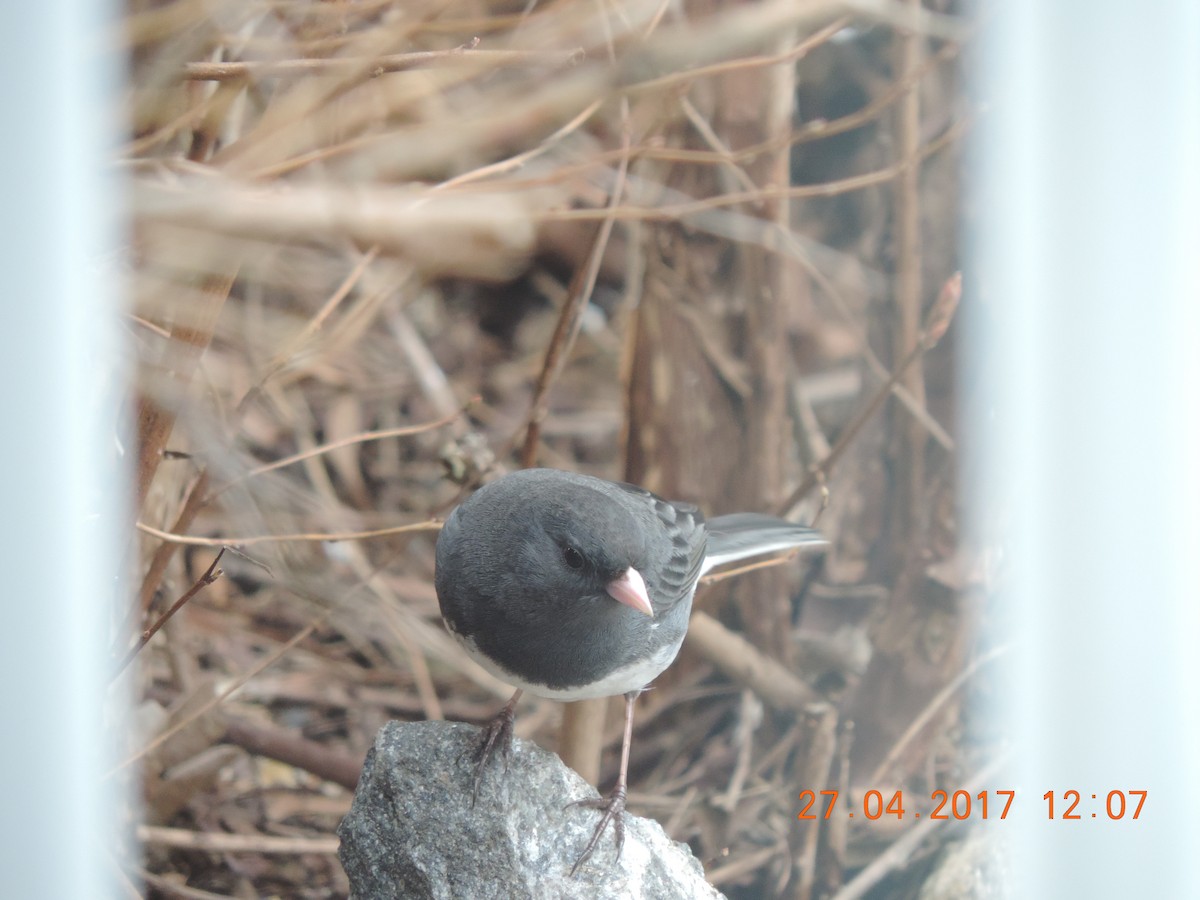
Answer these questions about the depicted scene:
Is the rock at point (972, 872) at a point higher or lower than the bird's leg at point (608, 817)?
lower

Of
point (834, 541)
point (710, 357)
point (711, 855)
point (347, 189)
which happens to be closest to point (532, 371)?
point (710, 357)

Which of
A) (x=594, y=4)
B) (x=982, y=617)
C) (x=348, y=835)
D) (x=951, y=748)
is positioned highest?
(x=594, y=4)

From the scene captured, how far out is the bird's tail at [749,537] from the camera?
160 cm

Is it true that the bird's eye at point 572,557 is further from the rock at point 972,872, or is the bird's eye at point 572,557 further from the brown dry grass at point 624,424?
the rock at point 972,872

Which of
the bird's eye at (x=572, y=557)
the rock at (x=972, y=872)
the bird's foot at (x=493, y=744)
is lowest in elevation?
the rock at (x=972, y=872)

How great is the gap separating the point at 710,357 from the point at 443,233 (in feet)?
4.63

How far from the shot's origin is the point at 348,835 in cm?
122

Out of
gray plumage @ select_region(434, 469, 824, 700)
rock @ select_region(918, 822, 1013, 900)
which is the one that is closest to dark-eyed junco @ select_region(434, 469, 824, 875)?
gray plumage @ select_region(434, 469, 824, 700)

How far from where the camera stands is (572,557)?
1292 mm

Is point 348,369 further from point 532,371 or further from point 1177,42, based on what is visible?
point 1177,42

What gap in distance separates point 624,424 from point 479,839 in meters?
1.21
